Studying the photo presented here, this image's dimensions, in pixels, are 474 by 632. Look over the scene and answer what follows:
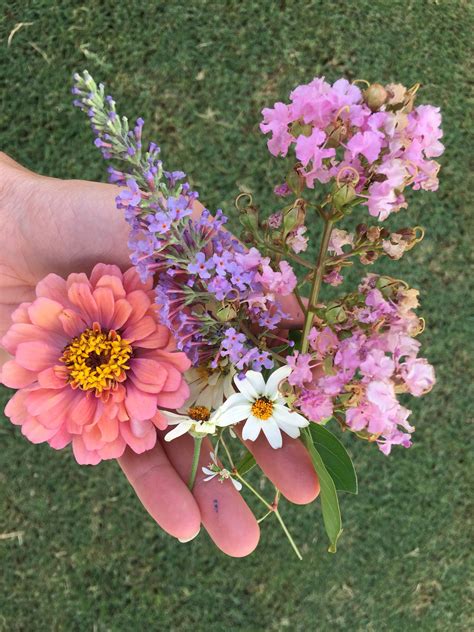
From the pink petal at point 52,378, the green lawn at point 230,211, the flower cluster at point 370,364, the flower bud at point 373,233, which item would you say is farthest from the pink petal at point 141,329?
the green lawn at point 230,211

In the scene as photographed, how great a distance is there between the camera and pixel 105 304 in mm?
833

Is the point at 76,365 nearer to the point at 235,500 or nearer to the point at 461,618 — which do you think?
the point at 235,500

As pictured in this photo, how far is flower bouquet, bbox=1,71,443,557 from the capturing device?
68 centimetres

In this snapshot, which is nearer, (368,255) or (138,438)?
(368,255)

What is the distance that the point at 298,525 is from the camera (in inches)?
61.6

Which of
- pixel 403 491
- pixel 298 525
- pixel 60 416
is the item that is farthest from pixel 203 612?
pixel 60 416

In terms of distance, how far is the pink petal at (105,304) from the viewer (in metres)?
0.82

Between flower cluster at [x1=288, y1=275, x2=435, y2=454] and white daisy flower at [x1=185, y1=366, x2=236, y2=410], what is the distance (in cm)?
18

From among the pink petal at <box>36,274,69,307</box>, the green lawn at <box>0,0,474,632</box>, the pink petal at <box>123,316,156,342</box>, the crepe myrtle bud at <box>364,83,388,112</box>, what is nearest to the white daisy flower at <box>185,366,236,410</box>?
the pink petal at <box>123,316,156,342</box>

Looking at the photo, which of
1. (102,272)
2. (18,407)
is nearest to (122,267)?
(102,272)

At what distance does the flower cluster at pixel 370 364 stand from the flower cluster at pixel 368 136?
109mm

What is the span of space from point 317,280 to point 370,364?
16cm

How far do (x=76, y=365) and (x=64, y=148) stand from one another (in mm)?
938

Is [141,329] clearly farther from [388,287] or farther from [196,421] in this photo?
[388,287]
